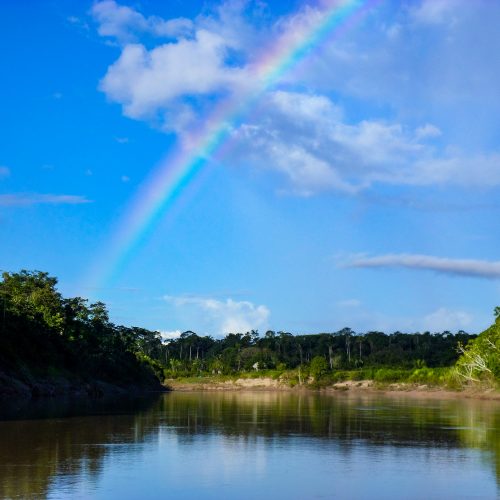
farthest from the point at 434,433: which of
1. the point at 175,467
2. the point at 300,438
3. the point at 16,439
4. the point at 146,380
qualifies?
the point at 146,380

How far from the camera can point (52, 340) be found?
119 metres

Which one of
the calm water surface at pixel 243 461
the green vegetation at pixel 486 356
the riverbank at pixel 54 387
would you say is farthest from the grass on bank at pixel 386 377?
the calm water surface at pixel 243 461

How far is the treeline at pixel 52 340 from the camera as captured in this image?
323 ft

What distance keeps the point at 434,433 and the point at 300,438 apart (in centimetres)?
988

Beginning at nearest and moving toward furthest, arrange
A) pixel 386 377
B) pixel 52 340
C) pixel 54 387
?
1. pixel 54 387
2. pixel 52 340
3. pixel 386 377

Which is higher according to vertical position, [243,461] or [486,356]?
[486,356]

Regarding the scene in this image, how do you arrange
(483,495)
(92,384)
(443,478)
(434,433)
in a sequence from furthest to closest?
(92,384), (434,433), (443,478), (483,495)

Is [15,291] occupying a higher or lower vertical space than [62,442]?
higher

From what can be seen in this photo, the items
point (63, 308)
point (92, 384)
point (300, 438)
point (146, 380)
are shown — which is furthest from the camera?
point (146, 380)

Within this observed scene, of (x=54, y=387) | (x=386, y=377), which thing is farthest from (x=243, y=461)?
(x=386, y=377)

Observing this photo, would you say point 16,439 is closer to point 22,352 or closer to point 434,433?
point 434,433

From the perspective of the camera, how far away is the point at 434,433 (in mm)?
44031

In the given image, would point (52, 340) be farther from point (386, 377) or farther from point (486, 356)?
point (386, 377)

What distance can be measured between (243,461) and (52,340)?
95660mm
